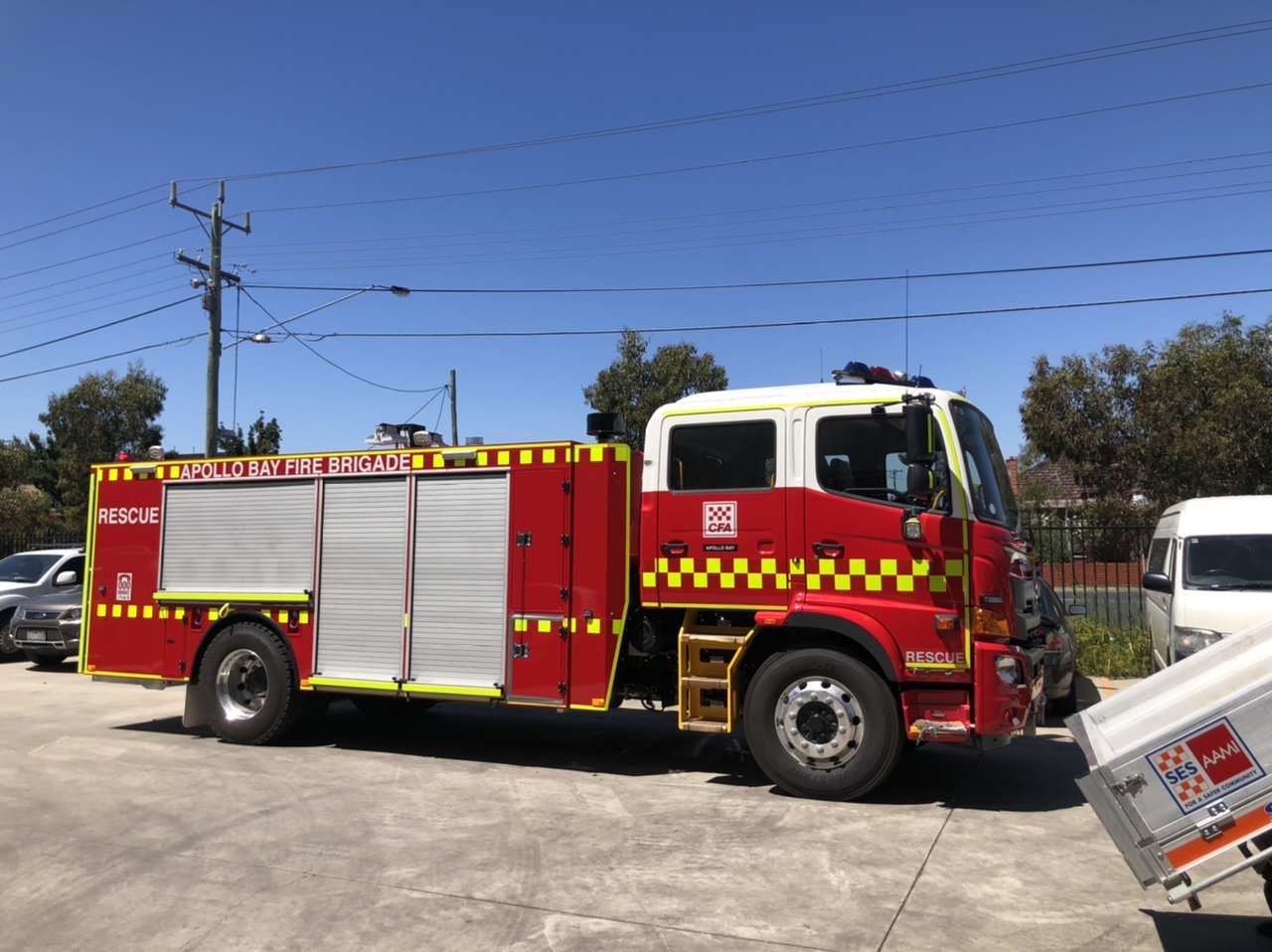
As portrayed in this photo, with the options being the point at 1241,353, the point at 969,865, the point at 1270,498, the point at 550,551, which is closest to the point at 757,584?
the point at 550,551

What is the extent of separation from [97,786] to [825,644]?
5626mm

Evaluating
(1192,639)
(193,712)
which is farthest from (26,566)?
(1192,639)

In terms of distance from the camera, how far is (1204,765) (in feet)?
11.4

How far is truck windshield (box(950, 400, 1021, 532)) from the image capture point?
6.39 m

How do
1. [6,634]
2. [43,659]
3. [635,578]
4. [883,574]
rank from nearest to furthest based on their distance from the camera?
[883,574] < [635,578] < [43,659] < [6,634]

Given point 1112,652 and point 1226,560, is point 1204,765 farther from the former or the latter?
point 1112,652

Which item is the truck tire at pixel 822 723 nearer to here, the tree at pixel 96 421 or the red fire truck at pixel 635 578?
the red fire truck at pixel 635 578

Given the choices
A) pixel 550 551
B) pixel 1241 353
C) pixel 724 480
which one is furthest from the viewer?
pixel 1241 353

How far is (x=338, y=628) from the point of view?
8172 mm

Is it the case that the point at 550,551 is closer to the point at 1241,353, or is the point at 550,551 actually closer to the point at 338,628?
the point at 338,628

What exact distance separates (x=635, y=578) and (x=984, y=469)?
2702 mm

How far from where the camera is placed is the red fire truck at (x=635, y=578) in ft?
20.5

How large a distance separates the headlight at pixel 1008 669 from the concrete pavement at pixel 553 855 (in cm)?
92

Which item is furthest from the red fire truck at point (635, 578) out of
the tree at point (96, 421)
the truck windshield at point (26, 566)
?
the tree at point (96, 421)
